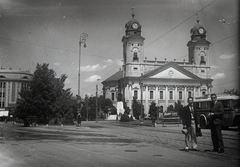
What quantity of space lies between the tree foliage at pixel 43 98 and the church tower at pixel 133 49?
51145 millimetres

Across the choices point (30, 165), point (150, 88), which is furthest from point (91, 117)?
point (30, 165)

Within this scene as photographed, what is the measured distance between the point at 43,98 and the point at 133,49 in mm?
54314

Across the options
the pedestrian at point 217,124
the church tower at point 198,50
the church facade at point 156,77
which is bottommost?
the pedestrian at point 217,124

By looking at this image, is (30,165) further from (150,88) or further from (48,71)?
(150,88)

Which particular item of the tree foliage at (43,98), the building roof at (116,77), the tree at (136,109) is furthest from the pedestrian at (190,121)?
the building roof at (116,77)

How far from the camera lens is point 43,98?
88.0ft

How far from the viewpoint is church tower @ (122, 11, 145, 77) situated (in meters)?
77.8

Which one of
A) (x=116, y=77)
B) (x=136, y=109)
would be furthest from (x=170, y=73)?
(x=116, y=77)

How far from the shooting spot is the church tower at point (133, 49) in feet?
255

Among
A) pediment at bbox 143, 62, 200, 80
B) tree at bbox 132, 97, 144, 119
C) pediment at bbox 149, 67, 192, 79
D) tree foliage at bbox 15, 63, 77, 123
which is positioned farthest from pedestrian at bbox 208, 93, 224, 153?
pediment at bbox 149, 67, 192, 79

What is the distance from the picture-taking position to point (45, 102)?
1039 inches

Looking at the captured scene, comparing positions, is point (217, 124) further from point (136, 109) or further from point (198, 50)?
point (198, 50)

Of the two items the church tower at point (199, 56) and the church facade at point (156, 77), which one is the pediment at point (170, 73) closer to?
the church facade at point (156, 77)

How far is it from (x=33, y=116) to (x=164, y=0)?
19252 mm
